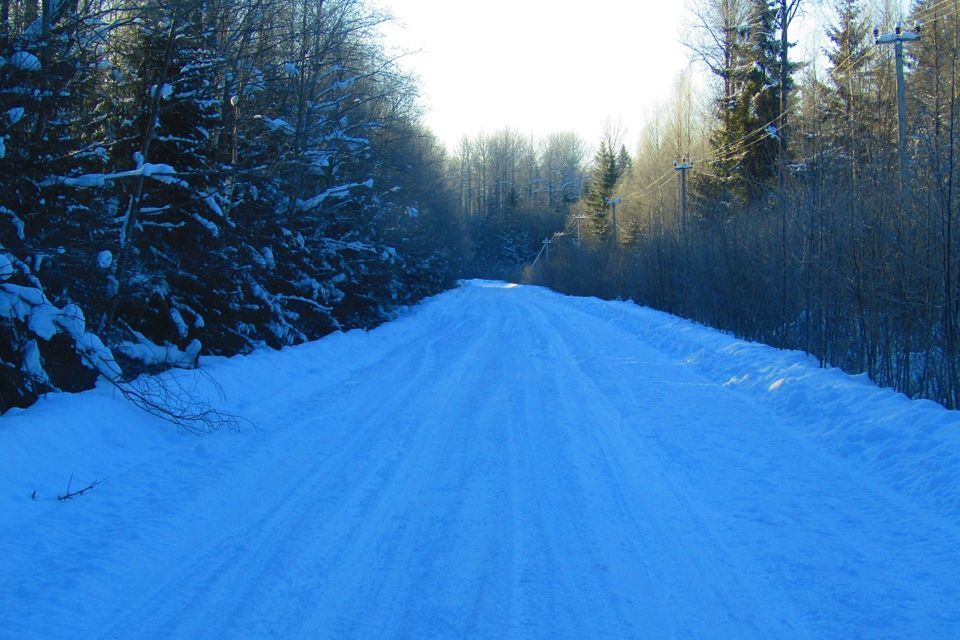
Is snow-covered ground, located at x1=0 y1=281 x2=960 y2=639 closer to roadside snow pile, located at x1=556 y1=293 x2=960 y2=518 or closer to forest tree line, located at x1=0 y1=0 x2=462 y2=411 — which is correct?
roadside snow pile, located at x1=556 y1=293 x2=960 y2=518

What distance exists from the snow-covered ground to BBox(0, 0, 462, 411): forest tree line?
1051 mm

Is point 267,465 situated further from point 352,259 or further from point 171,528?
point 352,259

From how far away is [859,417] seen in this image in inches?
257

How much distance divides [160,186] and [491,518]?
7320 mm

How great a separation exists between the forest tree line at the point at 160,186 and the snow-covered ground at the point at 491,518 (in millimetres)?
1051

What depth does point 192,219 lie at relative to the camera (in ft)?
31.6

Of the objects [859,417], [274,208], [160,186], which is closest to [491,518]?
[859,417]

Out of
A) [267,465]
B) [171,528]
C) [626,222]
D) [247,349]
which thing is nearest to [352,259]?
[247,349]

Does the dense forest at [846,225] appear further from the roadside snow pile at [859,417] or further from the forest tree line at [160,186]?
the forest tree line at [160,186]

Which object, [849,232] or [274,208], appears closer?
[849,232]

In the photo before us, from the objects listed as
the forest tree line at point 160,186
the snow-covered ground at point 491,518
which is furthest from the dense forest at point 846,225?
the forest tree line at point 160,186

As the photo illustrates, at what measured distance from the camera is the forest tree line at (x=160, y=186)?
6.25 meters

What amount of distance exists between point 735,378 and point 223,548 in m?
8.07

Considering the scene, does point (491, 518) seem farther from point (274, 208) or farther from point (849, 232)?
point (274, 208)
